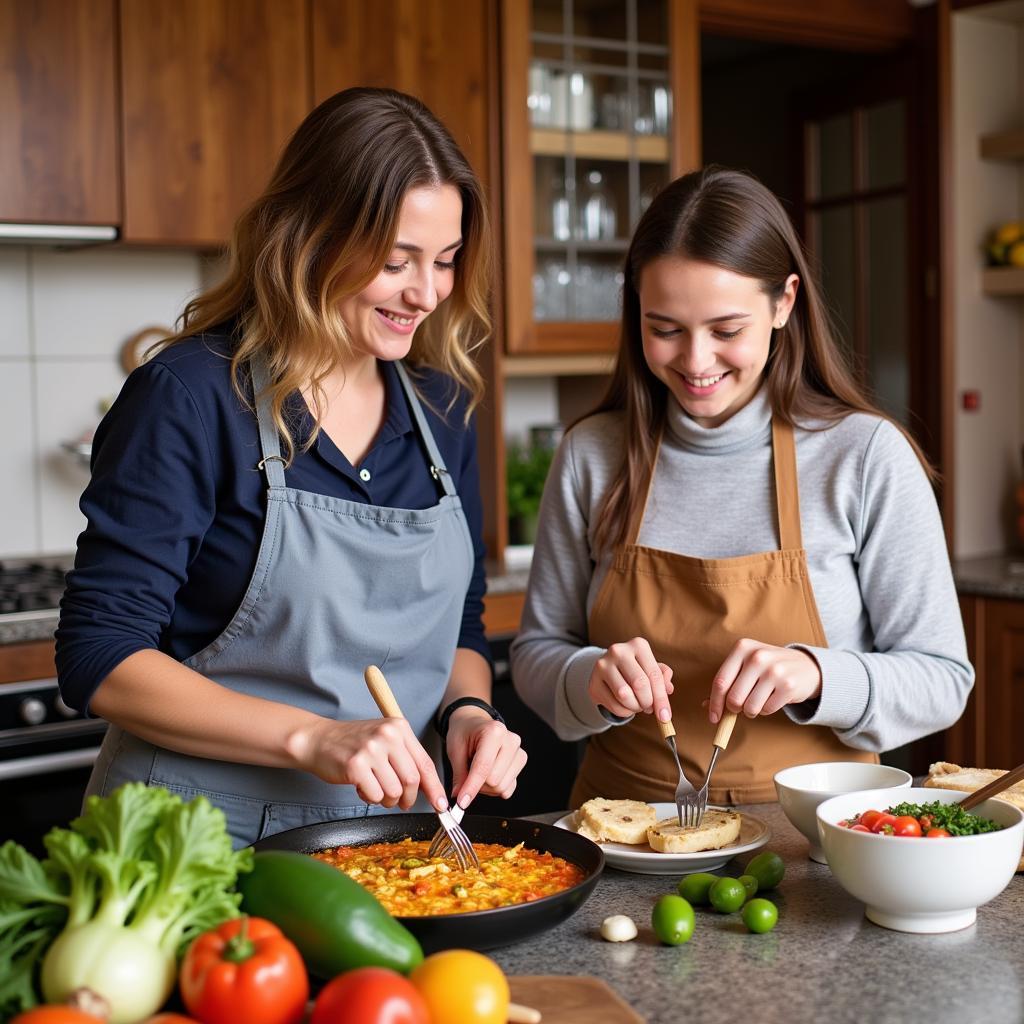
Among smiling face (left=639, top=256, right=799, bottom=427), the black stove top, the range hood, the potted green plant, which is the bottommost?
the black stove top

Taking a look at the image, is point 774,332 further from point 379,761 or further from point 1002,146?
point 1002,146

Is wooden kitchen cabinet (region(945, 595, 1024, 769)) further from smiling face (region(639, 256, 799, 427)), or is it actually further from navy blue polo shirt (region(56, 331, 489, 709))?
navy blue polo shirt (region(56, 331, 489, 709))

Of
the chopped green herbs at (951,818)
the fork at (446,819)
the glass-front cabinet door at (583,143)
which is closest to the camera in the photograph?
the chopped green herbs at (951,818)

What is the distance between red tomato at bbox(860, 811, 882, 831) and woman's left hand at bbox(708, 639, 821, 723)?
26 centimetres

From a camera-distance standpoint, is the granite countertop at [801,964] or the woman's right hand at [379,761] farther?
the woman's right hand at [379,761]

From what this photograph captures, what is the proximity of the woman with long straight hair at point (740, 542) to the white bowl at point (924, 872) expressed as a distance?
40 centimetres

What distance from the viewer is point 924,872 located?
1.21m

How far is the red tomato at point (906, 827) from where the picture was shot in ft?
4.18

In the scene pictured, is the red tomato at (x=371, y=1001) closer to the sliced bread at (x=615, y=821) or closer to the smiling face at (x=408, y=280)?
the sliced bread at (x=615, y=821)

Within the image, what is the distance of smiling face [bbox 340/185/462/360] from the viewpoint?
5.15ft

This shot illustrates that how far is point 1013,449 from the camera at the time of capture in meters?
4.23

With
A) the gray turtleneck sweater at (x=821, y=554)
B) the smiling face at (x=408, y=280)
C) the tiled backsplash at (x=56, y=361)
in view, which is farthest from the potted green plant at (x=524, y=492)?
the smiling face at (x=408, y=280)

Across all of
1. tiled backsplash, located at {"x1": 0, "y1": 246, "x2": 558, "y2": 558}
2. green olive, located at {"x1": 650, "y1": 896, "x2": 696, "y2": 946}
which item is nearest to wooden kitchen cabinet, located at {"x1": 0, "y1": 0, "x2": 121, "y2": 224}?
tiled backsplash, located at {"x1": 0, "y1": 246, "x2": 558, "y2": 558}

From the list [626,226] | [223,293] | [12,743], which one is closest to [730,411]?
[223,293]
